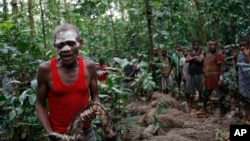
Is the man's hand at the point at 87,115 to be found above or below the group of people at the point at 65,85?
below

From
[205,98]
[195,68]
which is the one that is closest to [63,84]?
[205,98]

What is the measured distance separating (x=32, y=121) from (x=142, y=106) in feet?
13.5

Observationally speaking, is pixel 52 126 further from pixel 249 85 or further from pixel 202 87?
pixel 202 87

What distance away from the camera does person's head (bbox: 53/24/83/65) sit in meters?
2.31

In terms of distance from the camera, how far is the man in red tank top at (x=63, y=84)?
2.31 m

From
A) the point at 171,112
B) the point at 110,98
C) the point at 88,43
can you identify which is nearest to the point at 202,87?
the point at 171,112

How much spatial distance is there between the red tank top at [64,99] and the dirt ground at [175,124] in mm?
2610

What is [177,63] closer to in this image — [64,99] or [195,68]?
[195,68]

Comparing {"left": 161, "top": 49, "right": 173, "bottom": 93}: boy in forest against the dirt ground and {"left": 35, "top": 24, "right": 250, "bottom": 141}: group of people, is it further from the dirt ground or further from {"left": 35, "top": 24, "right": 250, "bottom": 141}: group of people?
{"left": 35, "top": 24, "right": 250, "bottom": 141}: group of people

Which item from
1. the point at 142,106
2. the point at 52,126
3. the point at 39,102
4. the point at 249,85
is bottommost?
the point at 142,106

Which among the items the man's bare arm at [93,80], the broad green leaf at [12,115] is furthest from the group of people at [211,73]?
the man's bare arm at [93,80]

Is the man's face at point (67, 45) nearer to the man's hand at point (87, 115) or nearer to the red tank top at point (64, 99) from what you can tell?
the red tank top at point (64, 99)

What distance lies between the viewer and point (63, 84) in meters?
2.31

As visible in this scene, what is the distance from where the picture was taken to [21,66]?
446 cm
